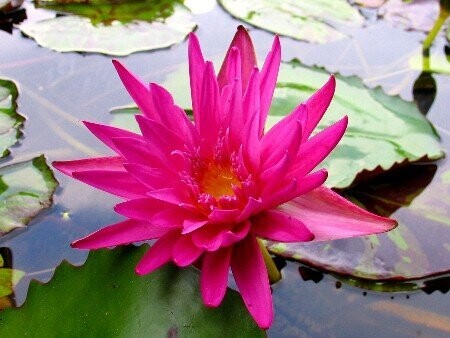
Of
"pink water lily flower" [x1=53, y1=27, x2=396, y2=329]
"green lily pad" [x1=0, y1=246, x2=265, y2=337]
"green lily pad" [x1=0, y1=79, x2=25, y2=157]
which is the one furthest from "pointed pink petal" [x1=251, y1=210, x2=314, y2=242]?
"green lily pad" [x1=0, y1=79, x2=25, y2=157]

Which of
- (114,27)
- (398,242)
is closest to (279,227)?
(398,242)

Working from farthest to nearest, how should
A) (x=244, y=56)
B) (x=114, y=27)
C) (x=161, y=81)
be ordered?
(x=114, y=27)
(x=161, y=81)
(x=244, y=56)

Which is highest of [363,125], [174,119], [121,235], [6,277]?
[174,119]

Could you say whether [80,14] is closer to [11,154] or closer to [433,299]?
[11,154]

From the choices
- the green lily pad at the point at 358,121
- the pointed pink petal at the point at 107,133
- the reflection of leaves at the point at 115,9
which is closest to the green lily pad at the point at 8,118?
the green lily pad at the point at 358,121

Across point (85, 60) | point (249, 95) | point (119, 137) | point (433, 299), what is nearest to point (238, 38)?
point (249, 95)

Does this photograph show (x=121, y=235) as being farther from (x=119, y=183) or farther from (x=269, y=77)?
(x=269, y=77)
